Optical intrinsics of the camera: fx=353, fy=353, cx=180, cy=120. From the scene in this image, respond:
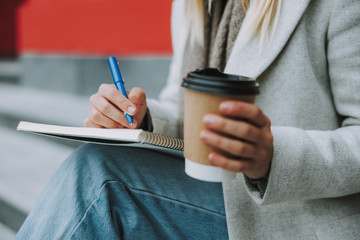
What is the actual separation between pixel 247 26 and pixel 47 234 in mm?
558

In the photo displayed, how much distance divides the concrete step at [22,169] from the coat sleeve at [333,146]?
1.13m

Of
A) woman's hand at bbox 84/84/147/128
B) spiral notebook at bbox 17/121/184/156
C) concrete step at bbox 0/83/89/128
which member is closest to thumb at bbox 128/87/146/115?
woman's hand at bbox 84/84/147/128

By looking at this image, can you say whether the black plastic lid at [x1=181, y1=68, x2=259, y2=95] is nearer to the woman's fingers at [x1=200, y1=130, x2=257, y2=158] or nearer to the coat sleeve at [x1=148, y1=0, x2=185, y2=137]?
the woman's fingers at [x1=200, y1=130, x2=257, y2=158]

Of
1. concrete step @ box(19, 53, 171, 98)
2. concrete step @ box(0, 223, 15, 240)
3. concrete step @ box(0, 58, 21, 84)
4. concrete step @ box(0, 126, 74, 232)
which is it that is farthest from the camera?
concrete step @ box(0, 58, 21, 84)

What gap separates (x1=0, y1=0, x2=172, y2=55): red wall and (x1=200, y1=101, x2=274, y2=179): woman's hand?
2.00m

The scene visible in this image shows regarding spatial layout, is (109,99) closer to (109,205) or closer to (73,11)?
(109,205)

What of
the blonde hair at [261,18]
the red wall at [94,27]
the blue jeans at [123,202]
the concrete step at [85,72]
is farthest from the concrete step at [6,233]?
the red wall at [94,27]

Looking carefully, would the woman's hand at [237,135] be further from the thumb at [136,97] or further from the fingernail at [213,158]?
the thumb at [136,97]

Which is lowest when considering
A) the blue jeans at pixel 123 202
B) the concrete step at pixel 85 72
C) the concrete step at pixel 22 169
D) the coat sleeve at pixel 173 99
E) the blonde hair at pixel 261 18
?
the concrete step at pixel 22 169

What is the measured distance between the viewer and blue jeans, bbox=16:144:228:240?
0.64m

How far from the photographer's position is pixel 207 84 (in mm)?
404

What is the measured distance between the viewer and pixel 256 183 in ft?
1.83

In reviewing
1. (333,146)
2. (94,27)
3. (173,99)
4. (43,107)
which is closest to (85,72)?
(94,27)

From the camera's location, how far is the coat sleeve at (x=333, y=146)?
0.53m
